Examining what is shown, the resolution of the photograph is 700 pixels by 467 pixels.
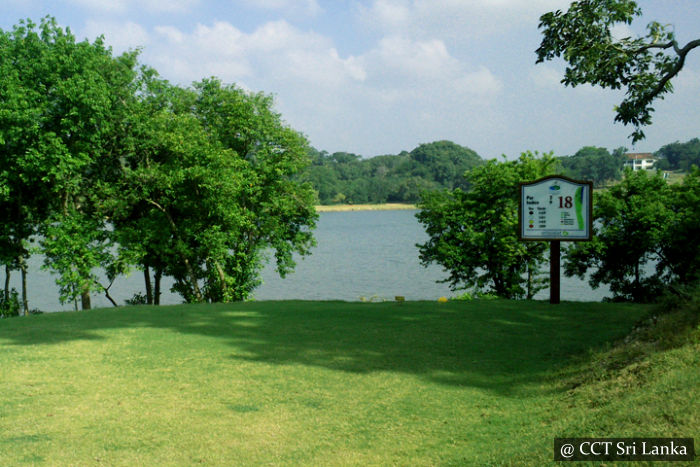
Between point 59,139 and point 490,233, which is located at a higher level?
point 59,139

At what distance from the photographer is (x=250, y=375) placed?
24.3 ft

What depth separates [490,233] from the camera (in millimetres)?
22219

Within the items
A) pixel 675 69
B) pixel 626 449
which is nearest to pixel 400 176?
pixel 675 69

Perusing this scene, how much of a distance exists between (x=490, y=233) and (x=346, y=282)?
16406 millimetres

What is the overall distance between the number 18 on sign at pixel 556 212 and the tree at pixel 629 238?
26.9ft

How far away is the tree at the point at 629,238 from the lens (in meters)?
19.5

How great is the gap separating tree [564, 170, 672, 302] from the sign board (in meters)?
8.20

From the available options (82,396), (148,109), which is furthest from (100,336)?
(148,109)

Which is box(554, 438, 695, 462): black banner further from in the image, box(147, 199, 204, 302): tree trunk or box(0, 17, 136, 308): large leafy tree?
box(147, 199, 204, 302): tree trunk

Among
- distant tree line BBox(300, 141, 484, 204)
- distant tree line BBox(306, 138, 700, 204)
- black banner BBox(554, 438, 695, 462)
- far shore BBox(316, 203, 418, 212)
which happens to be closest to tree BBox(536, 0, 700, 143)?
black banner BBox(554, 438, 695, 462)

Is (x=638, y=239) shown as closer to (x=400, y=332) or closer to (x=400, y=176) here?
(x=400, y=332)

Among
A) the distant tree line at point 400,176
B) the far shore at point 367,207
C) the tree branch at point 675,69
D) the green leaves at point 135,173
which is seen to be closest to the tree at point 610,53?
the tree branch at point 675,69

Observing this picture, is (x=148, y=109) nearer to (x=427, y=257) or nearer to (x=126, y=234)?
(x=126, y=234)

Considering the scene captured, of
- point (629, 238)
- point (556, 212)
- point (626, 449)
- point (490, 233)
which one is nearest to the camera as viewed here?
point (626, 449)
